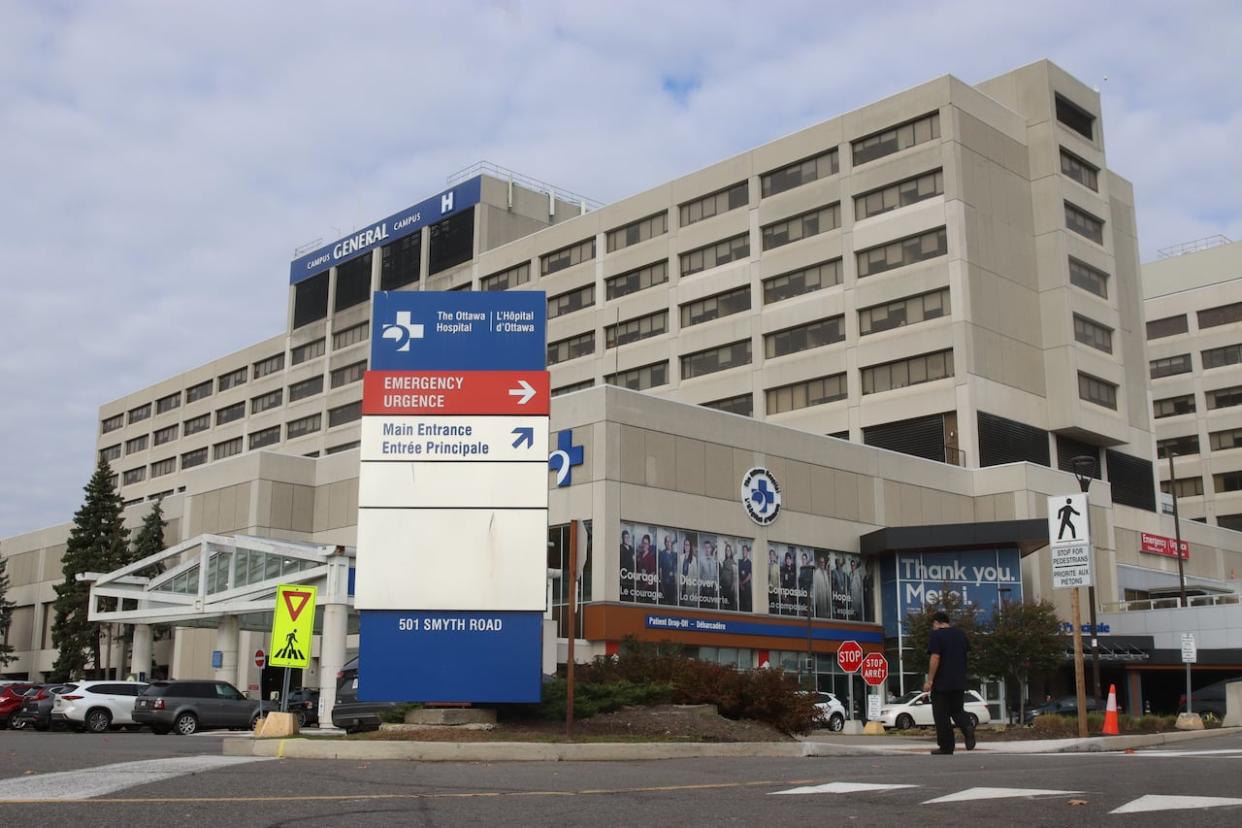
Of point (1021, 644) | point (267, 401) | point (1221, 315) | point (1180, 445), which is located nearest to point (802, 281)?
point (1021, 644)

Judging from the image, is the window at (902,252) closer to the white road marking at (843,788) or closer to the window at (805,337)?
the window at (805,337)

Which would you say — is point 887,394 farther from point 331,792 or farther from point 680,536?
point 331,792

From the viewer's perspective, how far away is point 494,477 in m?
22.5

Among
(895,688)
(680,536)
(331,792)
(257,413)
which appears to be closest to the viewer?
(331,792)

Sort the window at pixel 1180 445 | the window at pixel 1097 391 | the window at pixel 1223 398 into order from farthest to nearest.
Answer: the window at pixel 1180 445
the window at pixel 1223 398
the window at pixel 1097 391

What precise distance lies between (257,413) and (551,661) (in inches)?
3036

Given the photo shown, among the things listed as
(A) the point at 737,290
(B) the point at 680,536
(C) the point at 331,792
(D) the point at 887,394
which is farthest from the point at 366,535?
(A) the point at 737,290

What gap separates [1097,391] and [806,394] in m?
15.4

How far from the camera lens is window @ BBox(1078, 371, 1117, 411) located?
2596 inches

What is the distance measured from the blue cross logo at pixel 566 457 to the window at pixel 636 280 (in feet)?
84.9

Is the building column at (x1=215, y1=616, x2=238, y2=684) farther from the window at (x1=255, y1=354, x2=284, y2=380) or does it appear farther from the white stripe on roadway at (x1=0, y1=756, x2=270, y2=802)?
the window at (x1=255, y1=354, x2=284, y2=380)

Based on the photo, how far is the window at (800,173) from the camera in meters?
67.2

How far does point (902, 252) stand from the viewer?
209 feet

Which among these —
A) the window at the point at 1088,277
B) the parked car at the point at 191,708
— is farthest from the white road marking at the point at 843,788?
the window at the point at 1088,277
